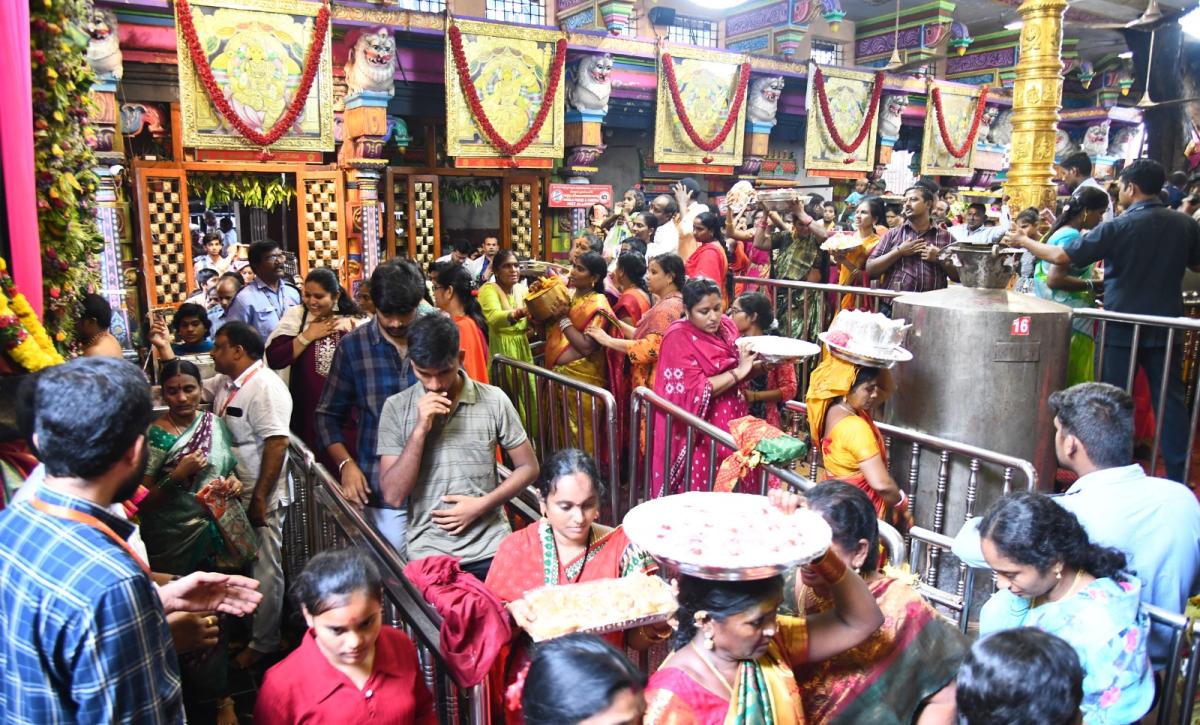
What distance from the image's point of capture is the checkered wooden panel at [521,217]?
11531mm

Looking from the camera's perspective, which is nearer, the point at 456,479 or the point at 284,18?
the point at 456,479

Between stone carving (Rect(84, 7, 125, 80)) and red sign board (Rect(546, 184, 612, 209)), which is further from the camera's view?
red sign board (Rect(546, 184, 612, 209))

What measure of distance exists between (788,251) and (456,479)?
643 cm

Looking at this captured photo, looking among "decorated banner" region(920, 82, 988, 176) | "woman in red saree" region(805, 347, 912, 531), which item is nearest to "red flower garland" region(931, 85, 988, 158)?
"decorated banner" region(920, 82, 988, 176)

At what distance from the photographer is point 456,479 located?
120 inches

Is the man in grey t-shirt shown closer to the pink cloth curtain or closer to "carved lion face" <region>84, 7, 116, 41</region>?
the pink cloth curtain

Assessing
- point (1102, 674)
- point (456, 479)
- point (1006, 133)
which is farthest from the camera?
point (1006, 133)

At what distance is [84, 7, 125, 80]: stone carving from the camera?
7.33 meters

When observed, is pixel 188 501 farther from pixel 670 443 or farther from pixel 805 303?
pixel 805 303

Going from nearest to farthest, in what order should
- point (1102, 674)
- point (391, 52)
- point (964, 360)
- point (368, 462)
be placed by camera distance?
point (1102, 674) < point (368, 462) < point (964, 360) < point (391, 52)

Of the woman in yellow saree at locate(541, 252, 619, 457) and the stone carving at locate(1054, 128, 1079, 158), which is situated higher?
the stone carving at locate(1054, 128, 1079, 158)

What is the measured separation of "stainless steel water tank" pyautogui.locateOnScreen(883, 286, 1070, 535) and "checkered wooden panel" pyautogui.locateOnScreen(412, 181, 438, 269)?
26.0 feet

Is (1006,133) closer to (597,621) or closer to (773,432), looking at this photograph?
(773,432)

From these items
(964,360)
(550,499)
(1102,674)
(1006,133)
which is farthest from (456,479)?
(1006,133)
